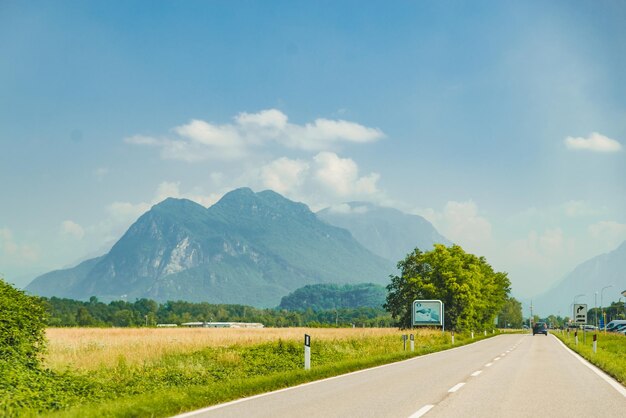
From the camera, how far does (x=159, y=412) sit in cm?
1067

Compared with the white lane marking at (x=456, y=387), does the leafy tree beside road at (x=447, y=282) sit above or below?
above

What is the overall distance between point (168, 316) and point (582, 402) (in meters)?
178

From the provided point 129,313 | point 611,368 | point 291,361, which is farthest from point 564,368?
point 129,313

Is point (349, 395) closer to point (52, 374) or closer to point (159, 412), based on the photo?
point (159, 412)

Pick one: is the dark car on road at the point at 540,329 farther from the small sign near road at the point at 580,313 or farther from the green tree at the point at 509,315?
the green tree at the point at 509,315

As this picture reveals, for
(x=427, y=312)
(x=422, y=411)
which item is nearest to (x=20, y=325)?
(x=422, y=411)

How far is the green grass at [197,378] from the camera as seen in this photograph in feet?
36.0

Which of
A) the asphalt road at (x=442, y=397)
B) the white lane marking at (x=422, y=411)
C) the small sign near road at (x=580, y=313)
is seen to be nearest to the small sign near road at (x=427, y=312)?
the small sign near road at (x=580, y=313)

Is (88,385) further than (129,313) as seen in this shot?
No

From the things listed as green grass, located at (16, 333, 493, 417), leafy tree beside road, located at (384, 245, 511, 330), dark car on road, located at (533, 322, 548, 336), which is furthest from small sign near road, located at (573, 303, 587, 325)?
dark car on road, located at (533, 322, 548, 336)

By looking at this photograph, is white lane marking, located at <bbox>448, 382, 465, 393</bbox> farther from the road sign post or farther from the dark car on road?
the dark car on road

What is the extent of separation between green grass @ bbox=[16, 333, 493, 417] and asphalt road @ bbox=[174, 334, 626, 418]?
591mm

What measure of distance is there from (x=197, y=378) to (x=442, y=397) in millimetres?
6632

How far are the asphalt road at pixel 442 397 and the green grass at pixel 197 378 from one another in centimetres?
59
